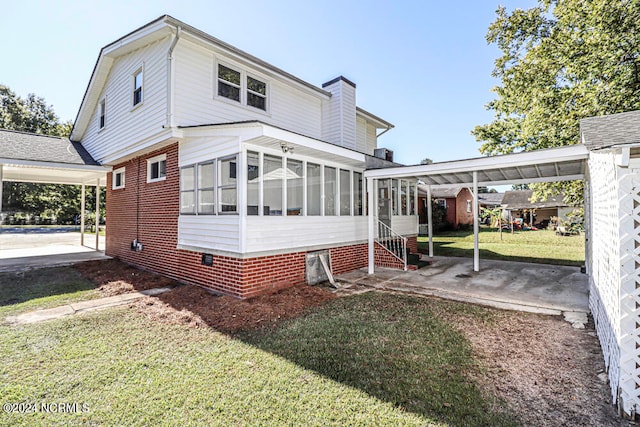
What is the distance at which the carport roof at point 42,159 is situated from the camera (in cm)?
932

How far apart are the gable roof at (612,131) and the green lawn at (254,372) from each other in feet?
9.41

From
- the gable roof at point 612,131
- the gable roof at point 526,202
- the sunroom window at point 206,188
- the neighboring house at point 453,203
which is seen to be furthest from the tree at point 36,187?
the gable roof at point 526,202

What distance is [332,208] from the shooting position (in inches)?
342

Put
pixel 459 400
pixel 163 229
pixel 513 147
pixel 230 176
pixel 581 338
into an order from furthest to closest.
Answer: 1. pixel 513 147
2. pixel 163 229
3. pixel 230 176
4. pixel 581 338
5. pixel 459 400

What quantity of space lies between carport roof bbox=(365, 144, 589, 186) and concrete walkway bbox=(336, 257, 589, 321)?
111 inches

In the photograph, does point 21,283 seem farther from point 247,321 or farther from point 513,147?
point 513,147

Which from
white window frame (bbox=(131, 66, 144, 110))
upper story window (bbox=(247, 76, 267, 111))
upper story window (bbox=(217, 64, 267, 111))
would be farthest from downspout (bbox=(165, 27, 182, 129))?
upper story window (bbox=(247, 76, 267, 111))

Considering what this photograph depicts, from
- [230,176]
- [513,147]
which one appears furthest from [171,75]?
[513,147]

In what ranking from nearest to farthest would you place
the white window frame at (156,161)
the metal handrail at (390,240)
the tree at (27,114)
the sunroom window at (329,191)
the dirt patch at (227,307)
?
the dirt patch at (227,307)
the sunroom window at (329,191)
the white window frame at (156,161)
the metal handrail at (390,240)
the tree at (27,114)

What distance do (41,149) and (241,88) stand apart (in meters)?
7.83

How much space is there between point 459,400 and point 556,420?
79cm

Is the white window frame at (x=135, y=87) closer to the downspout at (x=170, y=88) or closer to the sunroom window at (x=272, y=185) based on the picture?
the downspout at (x=170, y=88)

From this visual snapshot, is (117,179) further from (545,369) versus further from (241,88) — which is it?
(545,369)

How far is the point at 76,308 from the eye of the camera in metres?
5.71
